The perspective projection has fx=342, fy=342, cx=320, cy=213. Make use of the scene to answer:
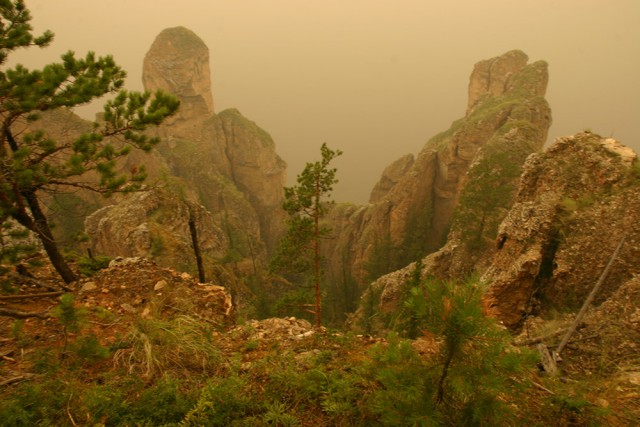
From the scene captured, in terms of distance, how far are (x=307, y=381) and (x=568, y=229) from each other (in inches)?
389

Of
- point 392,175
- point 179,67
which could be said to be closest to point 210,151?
point 179,67

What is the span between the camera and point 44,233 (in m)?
7.90

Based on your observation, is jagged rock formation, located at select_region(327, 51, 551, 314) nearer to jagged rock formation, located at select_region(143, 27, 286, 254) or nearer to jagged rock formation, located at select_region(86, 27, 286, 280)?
jagged rock formation, located at select_region(86, 27, 286, 280)

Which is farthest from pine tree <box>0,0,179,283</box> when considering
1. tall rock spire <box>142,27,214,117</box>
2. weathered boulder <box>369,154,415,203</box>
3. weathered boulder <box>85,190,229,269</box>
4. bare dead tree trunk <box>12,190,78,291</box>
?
tall rock spire <box>142,27,214,117</box>

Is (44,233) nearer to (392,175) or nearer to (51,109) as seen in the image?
(51,109)

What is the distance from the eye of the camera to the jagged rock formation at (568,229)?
9219 mm

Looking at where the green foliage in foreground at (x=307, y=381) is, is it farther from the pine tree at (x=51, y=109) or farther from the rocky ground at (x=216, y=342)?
the pine tree at (x=51, y=109)

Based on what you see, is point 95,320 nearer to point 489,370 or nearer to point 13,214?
point 13,214

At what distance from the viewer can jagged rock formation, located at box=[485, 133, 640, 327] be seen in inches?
363

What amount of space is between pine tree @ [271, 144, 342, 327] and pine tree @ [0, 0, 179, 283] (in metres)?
7.95

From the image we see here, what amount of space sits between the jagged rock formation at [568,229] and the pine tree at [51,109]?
961 centimetres

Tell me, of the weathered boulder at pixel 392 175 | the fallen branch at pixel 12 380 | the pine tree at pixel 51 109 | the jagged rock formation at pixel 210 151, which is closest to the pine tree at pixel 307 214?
the pine tree at pixel 51 109

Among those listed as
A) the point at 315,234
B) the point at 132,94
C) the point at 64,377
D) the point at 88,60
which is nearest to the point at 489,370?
the point at 64,377

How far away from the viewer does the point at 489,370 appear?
290 centimetres
